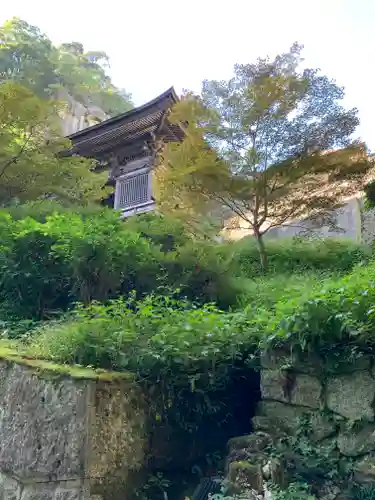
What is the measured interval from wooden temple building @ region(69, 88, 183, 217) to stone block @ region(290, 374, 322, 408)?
344 inches

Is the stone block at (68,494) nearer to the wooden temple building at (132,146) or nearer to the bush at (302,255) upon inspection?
the bush at (302,255)

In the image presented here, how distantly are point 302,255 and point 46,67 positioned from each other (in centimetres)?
2156

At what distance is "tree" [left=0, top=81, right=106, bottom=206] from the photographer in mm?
9164

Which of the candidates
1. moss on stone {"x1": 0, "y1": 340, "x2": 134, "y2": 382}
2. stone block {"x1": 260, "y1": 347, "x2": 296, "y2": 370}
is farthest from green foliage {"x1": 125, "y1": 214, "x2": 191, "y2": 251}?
stone block {"x1": 260, "y1": 347, "x2": 296, "y2": 370}

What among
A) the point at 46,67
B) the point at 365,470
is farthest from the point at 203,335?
the point at 46,67

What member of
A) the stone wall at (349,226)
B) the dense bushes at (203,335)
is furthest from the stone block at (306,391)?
the stone wall at (349,226)

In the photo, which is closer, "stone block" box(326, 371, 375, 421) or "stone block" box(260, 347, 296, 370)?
"stone block" box(326, 371, 375, 421)

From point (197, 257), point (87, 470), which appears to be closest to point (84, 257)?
point (197, 257)

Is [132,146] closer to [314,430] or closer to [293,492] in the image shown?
[314,430]

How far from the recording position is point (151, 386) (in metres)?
4.21

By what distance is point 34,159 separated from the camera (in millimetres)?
9641

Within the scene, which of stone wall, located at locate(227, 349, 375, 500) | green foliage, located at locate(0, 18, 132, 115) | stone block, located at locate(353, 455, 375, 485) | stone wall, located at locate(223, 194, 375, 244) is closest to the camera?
stone block, located at locate(353, 455, 375, 485)

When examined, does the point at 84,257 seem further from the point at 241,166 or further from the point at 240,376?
the point at 241,166

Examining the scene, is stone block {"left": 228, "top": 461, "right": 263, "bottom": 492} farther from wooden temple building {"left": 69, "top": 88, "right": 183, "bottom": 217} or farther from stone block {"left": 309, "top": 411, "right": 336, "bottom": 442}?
wooden temple building {"left": 69, "top": 88, "right": 183, "bottom": 217}
